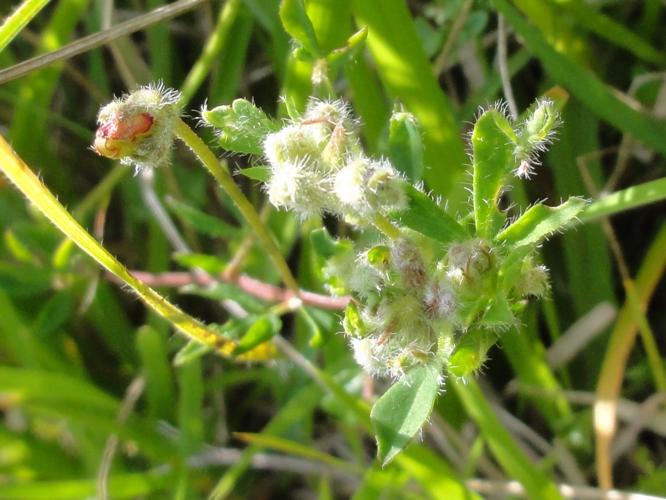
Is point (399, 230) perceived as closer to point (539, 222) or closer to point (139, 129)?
point (539, 222)

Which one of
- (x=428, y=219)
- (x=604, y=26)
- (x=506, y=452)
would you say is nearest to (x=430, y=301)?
(x=428, y=219)

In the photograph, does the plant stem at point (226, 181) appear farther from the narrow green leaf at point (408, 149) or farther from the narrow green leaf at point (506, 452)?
the narrow green leaf at point (506, 452)

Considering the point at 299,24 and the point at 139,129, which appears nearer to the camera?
the point at 139,129

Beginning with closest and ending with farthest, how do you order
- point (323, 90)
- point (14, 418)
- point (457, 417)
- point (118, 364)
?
point (323, 90)
point (457, 417)
point (14, 418)
point (118, 364)

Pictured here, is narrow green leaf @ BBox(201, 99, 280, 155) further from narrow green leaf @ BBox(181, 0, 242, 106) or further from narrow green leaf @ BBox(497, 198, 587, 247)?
narrow green leaf @ BBox(181, 0, 242, 106)

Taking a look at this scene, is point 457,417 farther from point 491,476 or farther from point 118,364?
point 118,364

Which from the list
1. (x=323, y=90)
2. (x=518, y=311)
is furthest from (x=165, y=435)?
(x=518, y=311)
